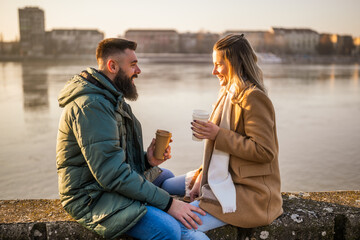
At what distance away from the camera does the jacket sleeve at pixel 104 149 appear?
1616mm

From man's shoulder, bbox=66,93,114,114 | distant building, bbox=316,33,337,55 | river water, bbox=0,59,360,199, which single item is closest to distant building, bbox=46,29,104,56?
distant building, bbox=316,33,337,55

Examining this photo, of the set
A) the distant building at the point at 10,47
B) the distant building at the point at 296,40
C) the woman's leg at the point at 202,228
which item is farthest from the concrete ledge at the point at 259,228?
the distant building at the point at 296,40

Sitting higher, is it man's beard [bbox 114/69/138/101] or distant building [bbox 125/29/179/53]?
distant building [bbox 125/29/179/53]

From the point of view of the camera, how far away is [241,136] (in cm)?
180

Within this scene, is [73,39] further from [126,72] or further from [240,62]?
[240,62]

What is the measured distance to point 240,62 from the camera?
1.89 metres

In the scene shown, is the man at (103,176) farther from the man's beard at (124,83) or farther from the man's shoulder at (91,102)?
the man's beard at (124,83)

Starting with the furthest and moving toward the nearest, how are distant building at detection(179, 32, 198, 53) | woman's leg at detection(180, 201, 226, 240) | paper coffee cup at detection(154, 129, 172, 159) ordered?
1. distant building at detection(179, 32, 198, 53)
2. paper coffee cup at detection(154, 129, 172, 159)
3. woman's leg at detection(180, 201, 226, 240)

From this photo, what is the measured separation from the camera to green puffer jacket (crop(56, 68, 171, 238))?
1624 mm

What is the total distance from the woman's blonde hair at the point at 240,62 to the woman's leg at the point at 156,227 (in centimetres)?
68

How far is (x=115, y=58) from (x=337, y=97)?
9948 mm

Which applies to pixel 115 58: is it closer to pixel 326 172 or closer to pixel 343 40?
pixel 326 172

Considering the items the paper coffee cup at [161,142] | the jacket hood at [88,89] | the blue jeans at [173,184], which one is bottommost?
the blue jeans at [173,184]

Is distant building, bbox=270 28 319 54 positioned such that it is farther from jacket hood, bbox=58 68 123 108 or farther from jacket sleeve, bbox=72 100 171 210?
jacket sleeve, bbox=72 100 171 210
